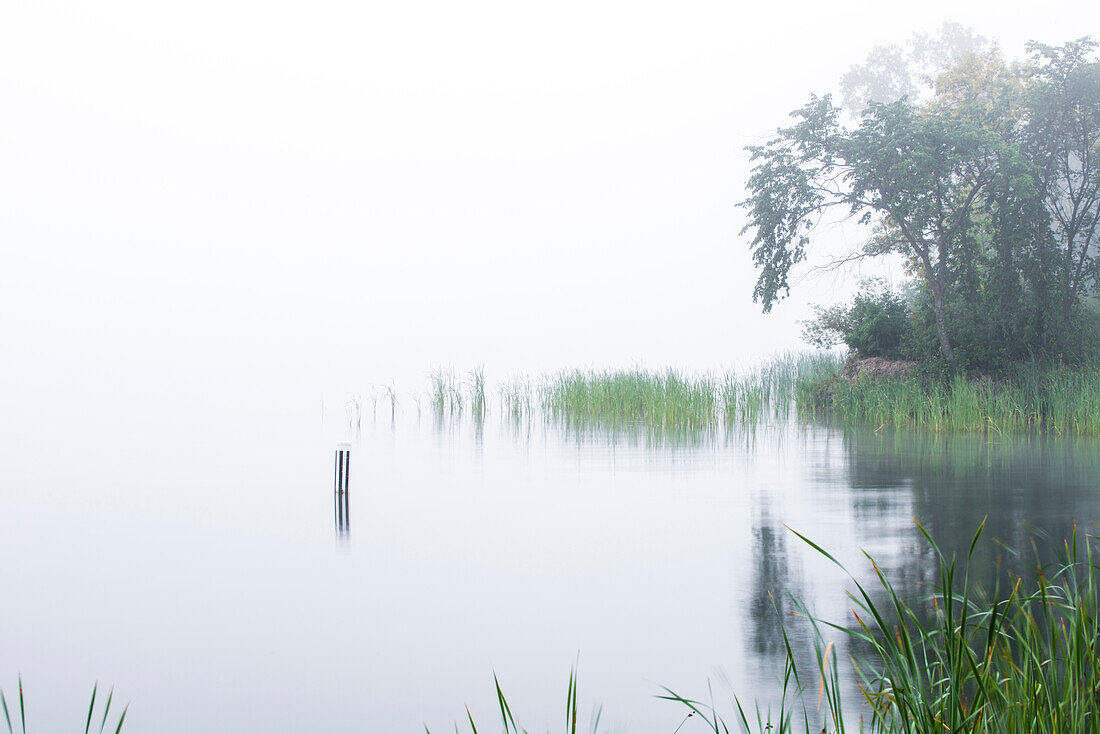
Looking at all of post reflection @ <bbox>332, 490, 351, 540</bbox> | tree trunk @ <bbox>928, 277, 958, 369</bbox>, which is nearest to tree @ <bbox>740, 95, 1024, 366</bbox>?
tree trunk @ <bbox>928, 277, 958, 369</bbox>

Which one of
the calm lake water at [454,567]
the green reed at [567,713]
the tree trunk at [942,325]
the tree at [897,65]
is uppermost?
the tree at [897,65]

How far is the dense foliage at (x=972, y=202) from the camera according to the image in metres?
21.1

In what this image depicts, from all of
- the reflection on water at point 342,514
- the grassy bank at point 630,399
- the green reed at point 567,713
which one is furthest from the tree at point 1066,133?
the green reed at point 567,713

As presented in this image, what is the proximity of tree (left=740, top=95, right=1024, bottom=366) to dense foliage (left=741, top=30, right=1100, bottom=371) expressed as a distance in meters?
0.03

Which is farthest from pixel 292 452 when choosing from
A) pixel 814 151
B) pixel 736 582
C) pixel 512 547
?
pixel 814 151

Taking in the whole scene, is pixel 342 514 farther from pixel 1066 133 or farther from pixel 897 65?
pixel 897 65

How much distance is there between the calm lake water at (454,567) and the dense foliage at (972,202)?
7.09 meters

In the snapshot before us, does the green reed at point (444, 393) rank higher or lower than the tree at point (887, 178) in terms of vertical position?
lower

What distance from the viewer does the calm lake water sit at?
4781 millimetres

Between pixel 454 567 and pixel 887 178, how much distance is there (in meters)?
17.2

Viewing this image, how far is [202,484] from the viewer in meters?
12.1

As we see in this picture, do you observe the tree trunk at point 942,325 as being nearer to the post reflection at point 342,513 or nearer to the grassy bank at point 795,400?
the grassy bank at point 795,400

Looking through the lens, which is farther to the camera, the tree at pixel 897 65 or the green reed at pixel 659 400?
the tree at pixel 897 65

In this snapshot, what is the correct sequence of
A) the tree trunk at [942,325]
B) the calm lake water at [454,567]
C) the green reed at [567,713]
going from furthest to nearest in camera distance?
the tree trunk at [942,325]
the calm lake water at [454,567]
the green reed at [567,713]
